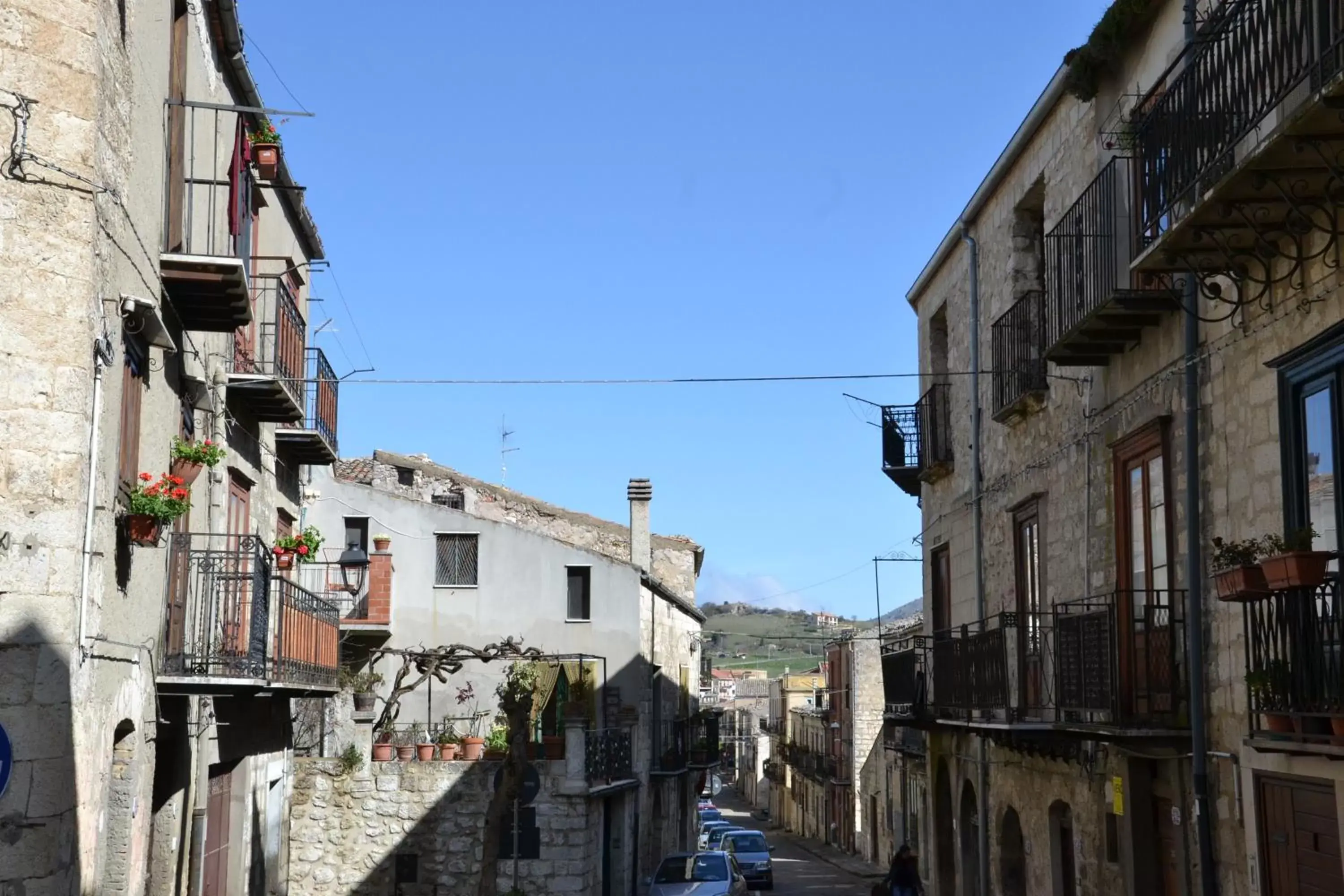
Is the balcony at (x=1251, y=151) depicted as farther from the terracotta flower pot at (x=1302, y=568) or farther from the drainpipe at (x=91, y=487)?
the drainpipe at (x=91, y=487)

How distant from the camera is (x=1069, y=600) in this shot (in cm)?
1554

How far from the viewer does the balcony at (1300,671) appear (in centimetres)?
872

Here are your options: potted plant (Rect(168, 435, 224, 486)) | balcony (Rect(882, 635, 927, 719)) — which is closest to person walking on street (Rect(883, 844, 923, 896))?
balcony (Rect(882, 635, 927, 719))

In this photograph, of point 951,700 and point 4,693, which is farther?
point 951,700

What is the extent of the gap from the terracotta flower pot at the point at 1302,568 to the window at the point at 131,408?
817cm

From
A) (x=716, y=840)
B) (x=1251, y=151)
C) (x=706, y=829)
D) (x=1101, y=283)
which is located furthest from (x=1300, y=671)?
(x=706, y=829)

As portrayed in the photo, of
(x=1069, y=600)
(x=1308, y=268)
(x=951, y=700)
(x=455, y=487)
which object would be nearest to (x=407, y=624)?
(x=455, y=487)

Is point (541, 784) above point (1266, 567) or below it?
below

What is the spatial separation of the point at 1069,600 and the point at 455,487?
26064 mm

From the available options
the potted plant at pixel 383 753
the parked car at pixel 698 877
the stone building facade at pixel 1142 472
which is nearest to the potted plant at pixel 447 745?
the potted plant at pixel 383 753

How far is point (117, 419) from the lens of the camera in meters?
11.3

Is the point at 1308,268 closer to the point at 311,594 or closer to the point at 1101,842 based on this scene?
the point at 1101,842

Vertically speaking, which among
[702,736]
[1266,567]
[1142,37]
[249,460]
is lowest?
[702,736]

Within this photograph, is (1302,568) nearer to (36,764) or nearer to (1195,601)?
(1195,601)
